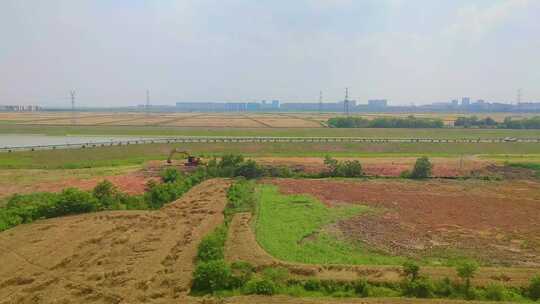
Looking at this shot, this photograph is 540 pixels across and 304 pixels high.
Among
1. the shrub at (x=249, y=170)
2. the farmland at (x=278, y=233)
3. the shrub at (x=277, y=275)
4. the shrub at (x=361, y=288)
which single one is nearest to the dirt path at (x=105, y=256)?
the farmland at (x=278, y=233)

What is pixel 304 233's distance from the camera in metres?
18.2

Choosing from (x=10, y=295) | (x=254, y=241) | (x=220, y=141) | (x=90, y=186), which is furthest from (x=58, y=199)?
(x=220, y=141)

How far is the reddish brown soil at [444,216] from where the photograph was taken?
16.4 metres

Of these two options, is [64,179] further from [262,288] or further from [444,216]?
[444,216]

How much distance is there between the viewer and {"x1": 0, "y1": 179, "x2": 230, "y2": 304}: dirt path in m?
12.4

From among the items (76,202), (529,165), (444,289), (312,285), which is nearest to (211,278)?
(312,285)

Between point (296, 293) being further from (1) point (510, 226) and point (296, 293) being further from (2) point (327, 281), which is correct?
(1) point (510, 226)

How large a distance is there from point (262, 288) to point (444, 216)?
41.4ft

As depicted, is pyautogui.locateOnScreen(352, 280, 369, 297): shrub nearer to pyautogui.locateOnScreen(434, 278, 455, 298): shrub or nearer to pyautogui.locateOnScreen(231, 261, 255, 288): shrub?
pyautogui.locateOnScreen(434, 278, 455, 298): shrub

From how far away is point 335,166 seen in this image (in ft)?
107

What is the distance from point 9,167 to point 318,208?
25905 millimetres

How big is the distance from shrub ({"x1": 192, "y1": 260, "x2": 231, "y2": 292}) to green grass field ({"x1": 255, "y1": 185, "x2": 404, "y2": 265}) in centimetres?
292

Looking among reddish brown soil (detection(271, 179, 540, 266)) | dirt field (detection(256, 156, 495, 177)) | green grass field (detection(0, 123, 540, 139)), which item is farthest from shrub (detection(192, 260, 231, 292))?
green grass field (detection(0, 123, 540, 139))

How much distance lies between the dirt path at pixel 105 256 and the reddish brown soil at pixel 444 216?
295 inches
